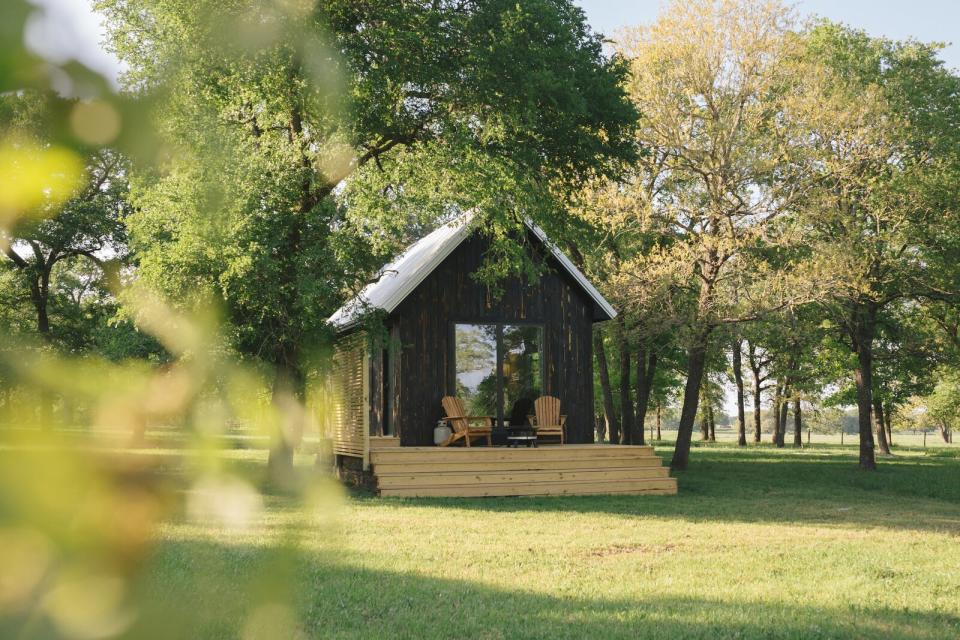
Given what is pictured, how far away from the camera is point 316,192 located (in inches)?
719

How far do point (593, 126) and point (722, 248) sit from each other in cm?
674

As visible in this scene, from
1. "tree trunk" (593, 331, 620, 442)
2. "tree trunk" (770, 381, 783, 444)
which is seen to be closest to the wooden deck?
"tree trunk" (593, 331, 620, 442)

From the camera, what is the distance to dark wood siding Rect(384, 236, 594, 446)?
19.0m

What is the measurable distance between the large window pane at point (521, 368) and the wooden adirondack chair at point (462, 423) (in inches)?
43.4

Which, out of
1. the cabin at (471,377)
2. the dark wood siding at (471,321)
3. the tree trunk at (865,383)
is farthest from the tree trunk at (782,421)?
the cabin at (471,377)

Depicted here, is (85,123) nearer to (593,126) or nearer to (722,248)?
(593,126)

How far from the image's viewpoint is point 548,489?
17.0m

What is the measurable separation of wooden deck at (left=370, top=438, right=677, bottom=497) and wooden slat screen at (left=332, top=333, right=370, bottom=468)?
4.45 feet

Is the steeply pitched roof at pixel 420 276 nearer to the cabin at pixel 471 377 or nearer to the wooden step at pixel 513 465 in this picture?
the cabin at pixel 471 377

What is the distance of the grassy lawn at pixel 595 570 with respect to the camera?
20.8ft

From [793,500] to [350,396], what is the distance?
35.8ft

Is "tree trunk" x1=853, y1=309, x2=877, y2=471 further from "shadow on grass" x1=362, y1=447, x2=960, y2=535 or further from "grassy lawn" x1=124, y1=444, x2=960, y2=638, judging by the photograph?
"grassy lawn" x1=124, y1=444, x2=960, y2=638

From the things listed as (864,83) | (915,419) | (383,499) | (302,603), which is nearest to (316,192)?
(383,499)

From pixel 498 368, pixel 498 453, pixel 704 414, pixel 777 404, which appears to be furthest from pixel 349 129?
pixel 704 414
